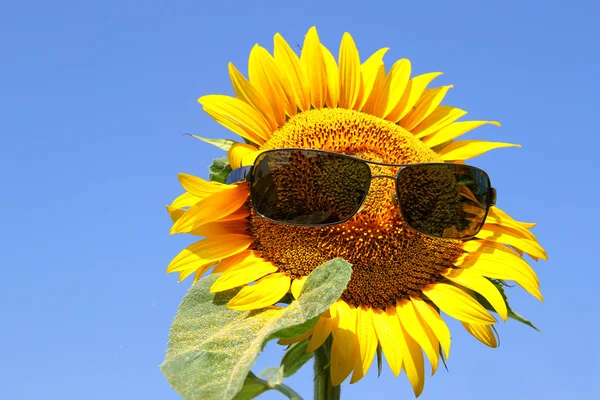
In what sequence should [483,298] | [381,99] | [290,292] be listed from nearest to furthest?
[290,292] < [483,298] < [381,99]

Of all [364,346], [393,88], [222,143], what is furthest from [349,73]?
[364,346]

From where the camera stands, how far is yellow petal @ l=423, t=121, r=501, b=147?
3.80 meters

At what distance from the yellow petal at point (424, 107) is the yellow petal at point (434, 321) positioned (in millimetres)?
1003

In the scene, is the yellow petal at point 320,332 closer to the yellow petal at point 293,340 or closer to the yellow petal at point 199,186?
the yellow petal at point 293,340

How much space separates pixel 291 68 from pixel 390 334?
1296mm

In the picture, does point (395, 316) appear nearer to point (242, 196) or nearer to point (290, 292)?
point (290, 292)

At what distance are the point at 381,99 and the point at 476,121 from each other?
0.54 meters

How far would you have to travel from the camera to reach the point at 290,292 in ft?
10.1

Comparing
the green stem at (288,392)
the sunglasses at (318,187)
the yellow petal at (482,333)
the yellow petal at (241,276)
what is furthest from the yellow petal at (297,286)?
the yellow petal at (482,333)

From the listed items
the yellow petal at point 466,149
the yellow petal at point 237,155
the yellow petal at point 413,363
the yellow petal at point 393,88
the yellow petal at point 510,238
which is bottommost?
the yellow petal at point 413,363

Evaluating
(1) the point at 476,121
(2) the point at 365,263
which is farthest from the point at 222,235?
(1) the point at 476,121

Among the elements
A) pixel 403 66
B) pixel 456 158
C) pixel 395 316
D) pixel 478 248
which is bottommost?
pixel 395 316

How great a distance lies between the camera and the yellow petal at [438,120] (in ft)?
12.5

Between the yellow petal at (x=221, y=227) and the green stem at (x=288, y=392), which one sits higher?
the yellow petal at (x=221, y=227)
